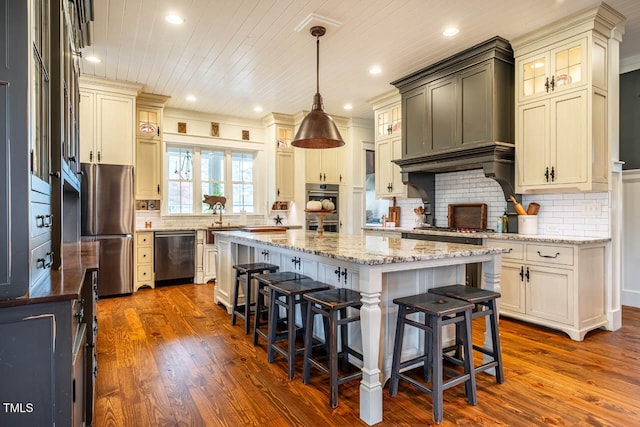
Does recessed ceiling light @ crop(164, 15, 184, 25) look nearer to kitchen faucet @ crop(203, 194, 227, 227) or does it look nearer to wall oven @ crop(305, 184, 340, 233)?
kitchen faucet @ crop(203, 194, 227, 227)

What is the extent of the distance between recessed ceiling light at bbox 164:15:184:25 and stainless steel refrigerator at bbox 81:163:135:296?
229 cm

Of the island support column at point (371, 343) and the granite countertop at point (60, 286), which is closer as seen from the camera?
the granite countertop at point (60, 286)

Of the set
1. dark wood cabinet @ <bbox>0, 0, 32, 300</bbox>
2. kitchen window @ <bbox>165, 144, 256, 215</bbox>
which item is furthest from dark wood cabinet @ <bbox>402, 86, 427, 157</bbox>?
dark wood cabinet @ <bbox>0, 0, 32, 300</bbox>

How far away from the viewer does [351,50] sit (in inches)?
158

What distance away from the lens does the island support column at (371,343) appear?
6.52 feet

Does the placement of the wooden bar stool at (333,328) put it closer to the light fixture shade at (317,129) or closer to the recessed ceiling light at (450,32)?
the light fixture shade at (317,129)

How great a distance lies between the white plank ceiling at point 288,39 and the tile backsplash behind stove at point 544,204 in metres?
1.57

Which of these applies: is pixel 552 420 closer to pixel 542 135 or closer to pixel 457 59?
pixel 542 135

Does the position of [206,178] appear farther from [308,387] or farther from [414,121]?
[308,387]

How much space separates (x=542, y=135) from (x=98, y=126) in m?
5.25

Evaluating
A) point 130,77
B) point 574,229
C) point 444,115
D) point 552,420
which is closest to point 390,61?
point 444,115

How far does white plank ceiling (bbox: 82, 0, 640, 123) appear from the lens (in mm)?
3146

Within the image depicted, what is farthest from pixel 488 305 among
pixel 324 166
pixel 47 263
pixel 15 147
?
pixel 324 166

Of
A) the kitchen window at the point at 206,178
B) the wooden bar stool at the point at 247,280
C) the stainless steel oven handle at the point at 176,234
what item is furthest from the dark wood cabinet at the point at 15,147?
the kitchen window at the point at 206,178
